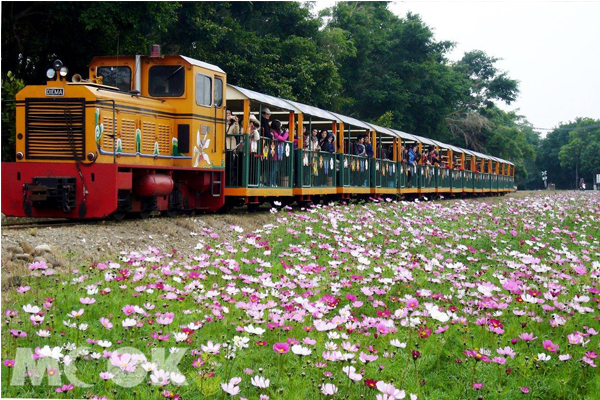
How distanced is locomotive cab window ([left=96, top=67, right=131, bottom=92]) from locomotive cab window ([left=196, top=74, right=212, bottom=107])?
134cm

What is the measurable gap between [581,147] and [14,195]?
65.5m

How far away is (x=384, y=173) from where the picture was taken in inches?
974

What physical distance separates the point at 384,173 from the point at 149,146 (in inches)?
511

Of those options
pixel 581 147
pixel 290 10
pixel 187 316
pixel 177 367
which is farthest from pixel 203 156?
pixel 581 147

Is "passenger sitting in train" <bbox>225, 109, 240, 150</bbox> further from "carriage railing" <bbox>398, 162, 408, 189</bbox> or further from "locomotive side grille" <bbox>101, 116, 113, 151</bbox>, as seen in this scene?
"carriage railing" <bbox>398, 162, 408, 189</bbox>

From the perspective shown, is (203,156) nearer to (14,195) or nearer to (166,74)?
(166,74)

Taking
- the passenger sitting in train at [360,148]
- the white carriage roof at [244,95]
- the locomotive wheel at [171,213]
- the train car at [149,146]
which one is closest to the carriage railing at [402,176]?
the passenger sitting in train at [360,148]

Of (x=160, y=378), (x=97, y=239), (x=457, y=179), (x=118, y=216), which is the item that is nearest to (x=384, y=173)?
(x=457, y=179)

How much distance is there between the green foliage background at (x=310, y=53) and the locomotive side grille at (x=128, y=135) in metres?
3.36

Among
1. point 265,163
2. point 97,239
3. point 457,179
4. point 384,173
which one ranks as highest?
point 265,163

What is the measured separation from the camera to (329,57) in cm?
3756

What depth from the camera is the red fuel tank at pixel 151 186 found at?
12.8 meters

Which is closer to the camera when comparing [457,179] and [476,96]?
[457,179]

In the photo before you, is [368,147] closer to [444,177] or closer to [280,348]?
[444,177]
